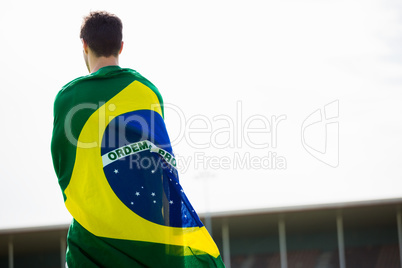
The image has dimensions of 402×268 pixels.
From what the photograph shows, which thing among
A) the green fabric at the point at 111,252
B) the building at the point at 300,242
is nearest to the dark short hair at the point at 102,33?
the green fabric at the point at 111,252

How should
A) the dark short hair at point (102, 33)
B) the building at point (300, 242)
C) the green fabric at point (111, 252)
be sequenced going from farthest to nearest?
the building at point (300, 242)
the dark short hair at point (102, 33)
the green fabric at point (111, 252)

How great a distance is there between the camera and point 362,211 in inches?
737

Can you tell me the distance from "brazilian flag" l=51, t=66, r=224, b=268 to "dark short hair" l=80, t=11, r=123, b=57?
4.1 inches

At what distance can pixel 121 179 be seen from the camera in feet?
6.88

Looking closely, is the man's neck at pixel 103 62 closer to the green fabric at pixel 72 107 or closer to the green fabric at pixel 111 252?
the green fabric at pixel 72 107

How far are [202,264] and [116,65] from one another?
0.88 meters

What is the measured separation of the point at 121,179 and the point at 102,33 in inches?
24.3

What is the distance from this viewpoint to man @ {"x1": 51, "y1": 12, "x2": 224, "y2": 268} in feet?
6.78

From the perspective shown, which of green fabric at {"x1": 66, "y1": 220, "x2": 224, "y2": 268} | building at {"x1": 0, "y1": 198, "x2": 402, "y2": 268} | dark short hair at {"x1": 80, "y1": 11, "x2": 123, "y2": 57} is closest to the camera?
green fabric at {"x1": 66, "y1": 220, "x2": 224, "y2": 268}

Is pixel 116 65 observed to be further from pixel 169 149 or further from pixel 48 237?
pixel 48 237

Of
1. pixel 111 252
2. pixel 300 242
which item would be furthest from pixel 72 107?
pixel 300 242

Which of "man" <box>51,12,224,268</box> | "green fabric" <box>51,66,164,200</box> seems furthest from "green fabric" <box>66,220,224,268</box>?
"green fabric" <box>51,66,164,200</box>

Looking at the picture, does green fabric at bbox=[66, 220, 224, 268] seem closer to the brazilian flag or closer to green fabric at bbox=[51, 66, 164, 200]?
the brazilian flag

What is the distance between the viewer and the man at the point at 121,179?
207 cm
